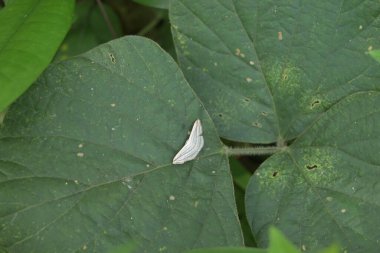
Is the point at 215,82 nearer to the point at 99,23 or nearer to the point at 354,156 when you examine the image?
the point at 354,156

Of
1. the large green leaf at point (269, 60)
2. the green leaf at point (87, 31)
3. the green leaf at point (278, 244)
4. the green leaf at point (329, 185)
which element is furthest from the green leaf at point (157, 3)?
the green leaf at point (278, 244)

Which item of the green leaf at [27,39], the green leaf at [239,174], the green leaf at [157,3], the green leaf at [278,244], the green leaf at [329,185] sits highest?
the green leaf at [278,244]

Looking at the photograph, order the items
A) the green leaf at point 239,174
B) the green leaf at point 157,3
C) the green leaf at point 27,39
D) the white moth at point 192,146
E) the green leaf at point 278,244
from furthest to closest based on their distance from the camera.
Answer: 1. the green leaf at point 239,174
2. the green leaf at point 157,3
3. the white moth at point 192,146
4. the green leaf at point 27,39
5. the green leaf at point 278,244

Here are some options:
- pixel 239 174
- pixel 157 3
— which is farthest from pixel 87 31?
pixel 239 174

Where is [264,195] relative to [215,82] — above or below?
below

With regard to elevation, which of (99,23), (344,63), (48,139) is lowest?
(99,23)

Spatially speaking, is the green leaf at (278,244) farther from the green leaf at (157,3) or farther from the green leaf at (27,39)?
the green leaf at (157,3)

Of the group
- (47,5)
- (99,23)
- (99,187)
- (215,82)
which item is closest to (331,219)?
(215,82)
